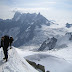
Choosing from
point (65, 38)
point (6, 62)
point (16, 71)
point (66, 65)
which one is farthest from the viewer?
point (65, 38)

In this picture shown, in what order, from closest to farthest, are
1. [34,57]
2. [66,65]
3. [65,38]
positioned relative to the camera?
[66,65] → [34,57] → [65,38]

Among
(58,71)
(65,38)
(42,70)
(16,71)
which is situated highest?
(16,71)

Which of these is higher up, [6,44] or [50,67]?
[6,44]

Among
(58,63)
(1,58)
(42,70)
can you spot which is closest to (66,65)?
(58,63)

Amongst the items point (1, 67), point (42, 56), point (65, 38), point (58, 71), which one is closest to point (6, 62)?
point (1, 67)

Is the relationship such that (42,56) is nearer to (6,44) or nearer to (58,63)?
(58,63)

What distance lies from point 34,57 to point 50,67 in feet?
33.2

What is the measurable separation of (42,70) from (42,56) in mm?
29227

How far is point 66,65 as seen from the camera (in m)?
53.5

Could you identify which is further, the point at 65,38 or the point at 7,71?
the point at 65,38

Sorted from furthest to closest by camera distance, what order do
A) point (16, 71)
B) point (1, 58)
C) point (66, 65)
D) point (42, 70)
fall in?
point (66, 65) < point (42, 70) < point (1, 58) < point (16, 71)

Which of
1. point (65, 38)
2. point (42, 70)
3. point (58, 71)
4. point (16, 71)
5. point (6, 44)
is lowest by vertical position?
point (65, 38)

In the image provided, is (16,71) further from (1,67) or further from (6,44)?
(6,44)

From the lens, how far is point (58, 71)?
159 feet
